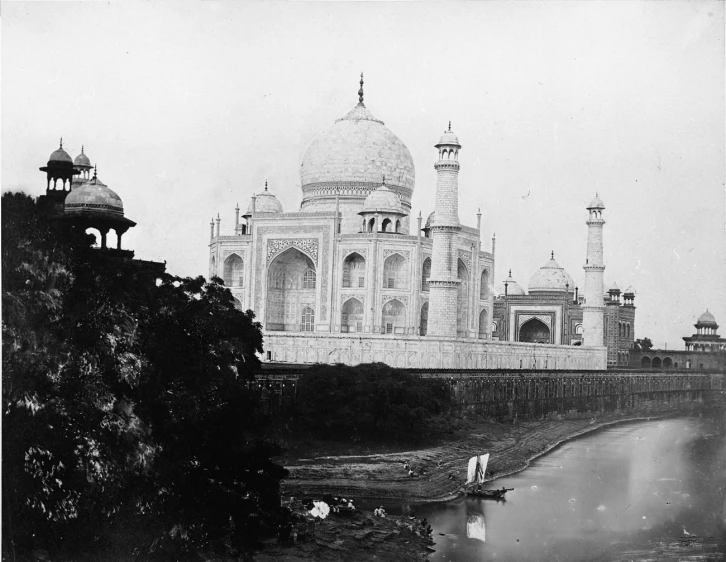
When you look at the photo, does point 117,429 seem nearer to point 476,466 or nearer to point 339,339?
point 476,466

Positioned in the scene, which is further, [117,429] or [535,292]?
[535,292]

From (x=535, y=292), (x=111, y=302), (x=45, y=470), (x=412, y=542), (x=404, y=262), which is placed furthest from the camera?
(x=535, y=292)

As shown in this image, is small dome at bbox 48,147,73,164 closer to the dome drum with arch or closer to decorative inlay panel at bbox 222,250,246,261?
decorative inlay panel at bbox 222,250,246,261

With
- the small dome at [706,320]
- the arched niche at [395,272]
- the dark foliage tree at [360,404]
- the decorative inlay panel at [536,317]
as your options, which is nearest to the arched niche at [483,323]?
the arched niche at [395,272]

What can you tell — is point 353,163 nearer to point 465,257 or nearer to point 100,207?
point 465,257

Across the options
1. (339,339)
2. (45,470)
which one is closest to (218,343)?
(45,470)

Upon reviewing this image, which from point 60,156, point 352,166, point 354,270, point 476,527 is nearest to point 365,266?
point 354,270
